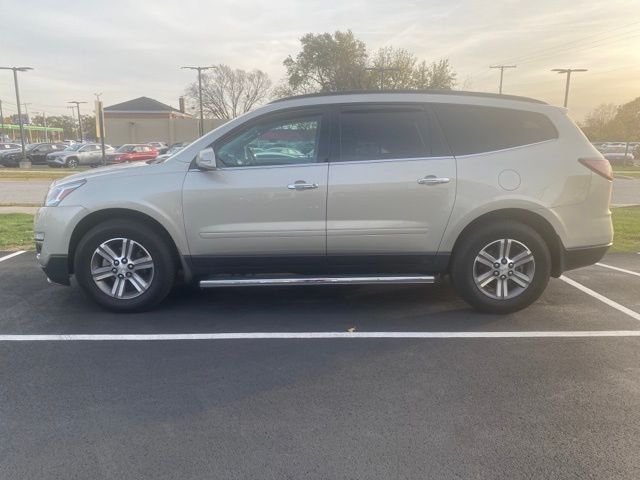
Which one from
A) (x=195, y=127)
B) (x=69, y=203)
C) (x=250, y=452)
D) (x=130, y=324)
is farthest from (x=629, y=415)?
(x=195, y=127)

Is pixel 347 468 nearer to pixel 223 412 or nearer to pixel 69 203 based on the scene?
pixel 223 412

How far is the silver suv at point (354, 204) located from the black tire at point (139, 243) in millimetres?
12

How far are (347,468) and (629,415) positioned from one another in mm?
1803

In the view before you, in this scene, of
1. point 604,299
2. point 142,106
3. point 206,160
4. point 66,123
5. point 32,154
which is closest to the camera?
point 206,160

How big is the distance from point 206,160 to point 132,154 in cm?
3209

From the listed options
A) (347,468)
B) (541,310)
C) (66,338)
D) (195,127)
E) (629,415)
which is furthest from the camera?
(195,127)

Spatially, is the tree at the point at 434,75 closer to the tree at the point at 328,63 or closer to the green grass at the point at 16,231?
the tree at the point at 328,63

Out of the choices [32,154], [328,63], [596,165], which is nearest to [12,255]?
[596,165]

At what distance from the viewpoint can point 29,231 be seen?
8.82 metres

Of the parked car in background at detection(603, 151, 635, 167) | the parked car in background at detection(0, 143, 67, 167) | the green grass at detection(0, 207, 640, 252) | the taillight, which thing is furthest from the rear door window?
the parked car in background at detection(603, 151, 635, 167)

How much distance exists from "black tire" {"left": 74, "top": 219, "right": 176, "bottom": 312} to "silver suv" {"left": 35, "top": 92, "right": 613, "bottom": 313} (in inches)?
0.5

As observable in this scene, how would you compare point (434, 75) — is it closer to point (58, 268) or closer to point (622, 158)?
point (622, 158)

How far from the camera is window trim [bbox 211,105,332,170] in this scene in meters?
4.59

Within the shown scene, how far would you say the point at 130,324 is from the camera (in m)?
4.58
